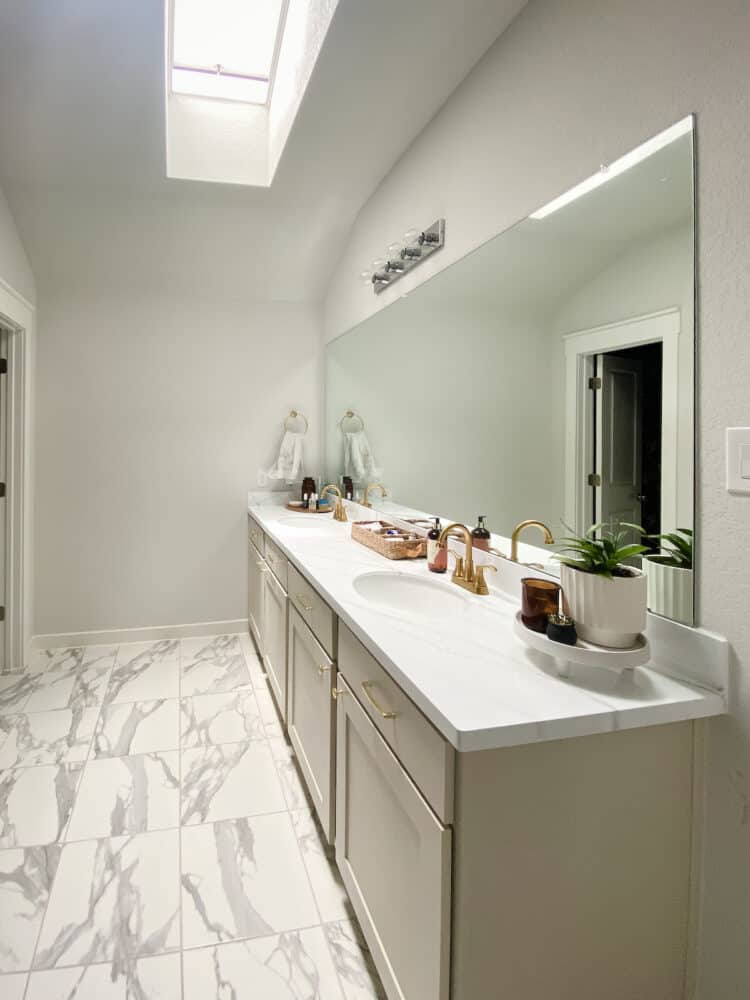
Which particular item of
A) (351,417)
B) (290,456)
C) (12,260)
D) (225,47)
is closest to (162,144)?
(225,47)

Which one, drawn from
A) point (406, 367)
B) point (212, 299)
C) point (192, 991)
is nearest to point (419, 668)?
point (192, 991)

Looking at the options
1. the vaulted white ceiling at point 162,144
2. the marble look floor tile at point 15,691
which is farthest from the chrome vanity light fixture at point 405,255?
the marble look floor tile at point 15,691

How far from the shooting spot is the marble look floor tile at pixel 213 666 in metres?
2.93

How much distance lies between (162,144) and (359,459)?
1.62 metres

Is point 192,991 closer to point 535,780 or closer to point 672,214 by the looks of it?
point 535,780

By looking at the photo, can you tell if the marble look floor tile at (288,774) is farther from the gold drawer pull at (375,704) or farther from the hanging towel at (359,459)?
the hanging towel at (359,459)

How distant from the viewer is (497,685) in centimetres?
107

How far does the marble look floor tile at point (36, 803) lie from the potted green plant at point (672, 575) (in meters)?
1.84

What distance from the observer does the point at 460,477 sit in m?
2.07

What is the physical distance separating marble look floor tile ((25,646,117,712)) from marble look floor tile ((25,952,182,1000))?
1.48 m

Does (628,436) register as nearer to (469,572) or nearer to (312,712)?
(469,572)

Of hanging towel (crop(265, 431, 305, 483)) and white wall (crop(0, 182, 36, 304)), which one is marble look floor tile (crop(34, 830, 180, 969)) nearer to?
hanging towel (crop(265, 431, 305, 483))

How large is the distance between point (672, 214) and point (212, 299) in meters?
2.91

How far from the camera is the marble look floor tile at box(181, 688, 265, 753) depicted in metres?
2.43
